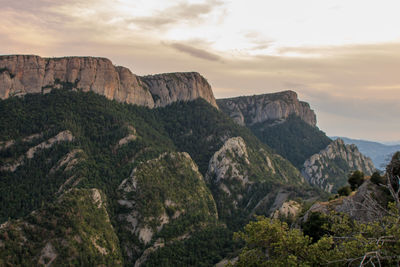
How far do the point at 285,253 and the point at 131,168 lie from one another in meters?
148

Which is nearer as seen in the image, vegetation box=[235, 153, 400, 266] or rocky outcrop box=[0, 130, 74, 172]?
vegetation box=[235, 153, 400, 266]

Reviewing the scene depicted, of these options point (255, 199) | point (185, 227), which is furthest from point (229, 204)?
point (185, 227)

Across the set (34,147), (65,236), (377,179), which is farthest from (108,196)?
(377,179)

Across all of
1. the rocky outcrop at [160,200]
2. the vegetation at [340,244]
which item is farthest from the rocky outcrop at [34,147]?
the vegetation at [340,244]

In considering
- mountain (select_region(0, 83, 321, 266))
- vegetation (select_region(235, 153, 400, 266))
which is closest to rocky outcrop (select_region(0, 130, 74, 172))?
mountain (select_region(0, 83, 321, 266))

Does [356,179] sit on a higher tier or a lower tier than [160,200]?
higher

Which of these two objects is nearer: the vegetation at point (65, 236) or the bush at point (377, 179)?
the bush at point (377, 179)

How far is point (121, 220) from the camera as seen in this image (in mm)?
146750

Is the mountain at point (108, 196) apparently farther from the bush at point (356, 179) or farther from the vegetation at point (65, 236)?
the bush at point (356, 179)

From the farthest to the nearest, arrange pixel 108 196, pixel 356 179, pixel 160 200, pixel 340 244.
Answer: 1. pixel 160 200
2. pixel 108 196
3. pixel 356 179
4. pixel 340 244

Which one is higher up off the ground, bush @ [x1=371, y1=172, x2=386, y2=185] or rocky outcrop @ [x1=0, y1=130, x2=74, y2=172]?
bush @ [x1=371, y1=172, x2=386, y2=185]

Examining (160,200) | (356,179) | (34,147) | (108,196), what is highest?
(356,179)

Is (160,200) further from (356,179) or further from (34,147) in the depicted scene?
(356,179)

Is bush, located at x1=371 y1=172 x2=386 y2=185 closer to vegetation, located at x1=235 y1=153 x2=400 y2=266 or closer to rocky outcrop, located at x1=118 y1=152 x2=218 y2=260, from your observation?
vegetation, located at x1=235 y1=153 x2=400 y2=266
